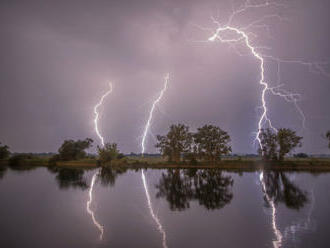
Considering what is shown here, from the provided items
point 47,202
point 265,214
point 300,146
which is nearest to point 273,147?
point 300,146

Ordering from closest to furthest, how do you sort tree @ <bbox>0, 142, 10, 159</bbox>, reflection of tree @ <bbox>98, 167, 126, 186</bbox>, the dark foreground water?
the dark foreground water
reflection of tree @ <bbox>98, 167, 126, 186</bbox>
tree @ <bbox>0, 142, 10, 159</bbox>

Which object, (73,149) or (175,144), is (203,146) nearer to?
(175,144)

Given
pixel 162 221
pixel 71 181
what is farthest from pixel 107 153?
pixel 162 221

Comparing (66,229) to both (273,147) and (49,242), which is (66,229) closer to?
(49,242)

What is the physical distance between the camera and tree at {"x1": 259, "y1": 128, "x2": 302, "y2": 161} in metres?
43.2

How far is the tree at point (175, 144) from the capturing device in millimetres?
47059

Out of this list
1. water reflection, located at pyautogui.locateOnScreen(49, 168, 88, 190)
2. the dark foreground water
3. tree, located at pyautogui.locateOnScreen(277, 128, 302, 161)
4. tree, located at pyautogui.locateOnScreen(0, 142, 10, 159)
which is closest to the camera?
the dark foreground water

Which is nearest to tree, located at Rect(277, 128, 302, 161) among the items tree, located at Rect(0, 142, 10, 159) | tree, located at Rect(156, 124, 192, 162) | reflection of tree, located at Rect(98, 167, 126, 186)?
tree, located at Rect(156, 124, 192, 162)

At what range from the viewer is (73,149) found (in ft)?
172

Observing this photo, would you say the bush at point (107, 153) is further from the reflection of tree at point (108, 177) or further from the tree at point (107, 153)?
the reflection of tree at point (108, 177)

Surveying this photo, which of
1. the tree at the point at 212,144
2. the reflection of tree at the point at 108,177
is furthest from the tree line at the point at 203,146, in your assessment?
the reflection of tree at the point at 108,177

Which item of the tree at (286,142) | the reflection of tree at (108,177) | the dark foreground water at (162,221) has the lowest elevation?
the reflection of tree at (108,177)

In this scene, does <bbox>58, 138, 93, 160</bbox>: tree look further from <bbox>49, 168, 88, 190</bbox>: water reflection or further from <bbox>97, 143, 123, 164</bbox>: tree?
<bbox>49, 168, 88, 190</bbox>: water reflection

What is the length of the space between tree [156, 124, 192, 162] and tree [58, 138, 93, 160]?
18.0 meters
